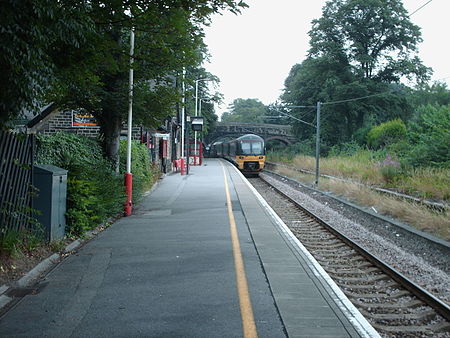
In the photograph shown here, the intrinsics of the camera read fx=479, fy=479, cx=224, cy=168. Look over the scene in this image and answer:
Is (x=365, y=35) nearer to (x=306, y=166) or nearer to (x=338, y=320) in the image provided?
(x=306, y=166)

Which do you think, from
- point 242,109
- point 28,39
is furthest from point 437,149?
point 242,109

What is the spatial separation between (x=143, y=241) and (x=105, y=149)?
6.34 meters

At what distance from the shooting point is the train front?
123 ft

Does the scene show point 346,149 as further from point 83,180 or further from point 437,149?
point 83,180

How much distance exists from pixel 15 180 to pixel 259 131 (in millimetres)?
73542

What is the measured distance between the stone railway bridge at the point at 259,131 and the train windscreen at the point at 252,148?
4195cm

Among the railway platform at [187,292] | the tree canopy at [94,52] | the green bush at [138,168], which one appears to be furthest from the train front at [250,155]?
the railway platform at [187,292]

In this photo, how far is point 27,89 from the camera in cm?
596

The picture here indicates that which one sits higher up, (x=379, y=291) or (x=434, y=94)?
(x=434, y=94)

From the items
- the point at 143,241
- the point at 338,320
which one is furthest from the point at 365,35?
the point at 338,320

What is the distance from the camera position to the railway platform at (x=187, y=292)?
4.80m

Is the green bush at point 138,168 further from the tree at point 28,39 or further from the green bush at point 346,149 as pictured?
the green bush at point 346,149

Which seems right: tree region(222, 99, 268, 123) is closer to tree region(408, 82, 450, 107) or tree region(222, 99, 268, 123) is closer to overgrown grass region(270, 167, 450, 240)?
tree region(408, 82, 450, 107)

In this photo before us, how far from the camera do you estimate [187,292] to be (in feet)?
19.6
